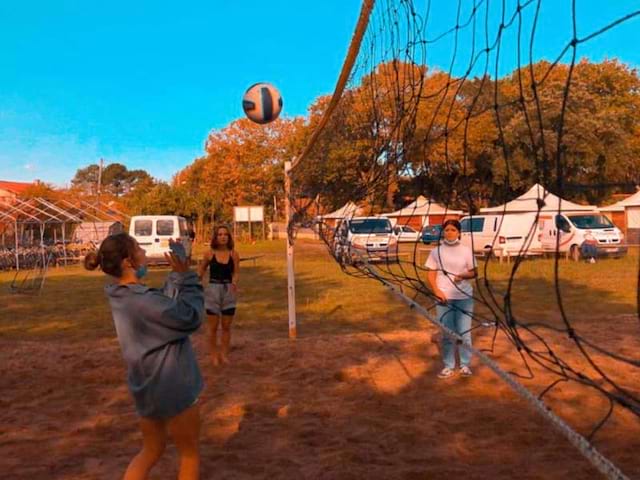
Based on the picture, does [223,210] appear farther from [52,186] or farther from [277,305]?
[277,305]

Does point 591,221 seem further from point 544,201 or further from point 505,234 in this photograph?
point 544,201

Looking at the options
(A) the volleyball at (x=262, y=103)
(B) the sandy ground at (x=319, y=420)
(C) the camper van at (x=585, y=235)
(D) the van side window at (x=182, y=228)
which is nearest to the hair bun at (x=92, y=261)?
(B) the sandy ground at (x=319, y=420)

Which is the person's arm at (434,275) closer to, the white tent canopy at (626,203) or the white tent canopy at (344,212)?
the white tent canopy at (344,212)

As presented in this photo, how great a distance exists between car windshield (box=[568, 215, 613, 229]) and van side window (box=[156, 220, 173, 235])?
1232 centimetres

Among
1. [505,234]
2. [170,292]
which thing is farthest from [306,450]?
[505,234]

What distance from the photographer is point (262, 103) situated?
22.2 ft

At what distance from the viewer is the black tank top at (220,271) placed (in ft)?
20.6

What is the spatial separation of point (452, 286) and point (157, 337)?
133 inches

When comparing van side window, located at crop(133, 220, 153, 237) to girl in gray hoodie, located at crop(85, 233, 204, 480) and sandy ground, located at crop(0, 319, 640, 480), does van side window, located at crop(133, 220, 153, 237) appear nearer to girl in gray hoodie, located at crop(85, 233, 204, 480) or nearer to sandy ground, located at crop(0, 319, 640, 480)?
sandy ground, located at crop(0, 319, 640, 480)

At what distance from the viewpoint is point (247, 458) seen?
3877 mm

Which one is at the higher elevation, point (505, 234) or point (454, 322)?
point (505, 234)

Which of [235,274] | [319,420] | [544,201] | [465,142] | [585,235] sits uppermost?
[465,142]

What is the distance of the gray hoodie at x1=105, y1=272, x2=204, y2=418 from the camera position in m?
2.68

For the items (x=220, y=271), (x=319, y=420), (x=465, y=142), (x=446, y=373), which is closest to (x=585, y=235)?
(x=446, y=373)
